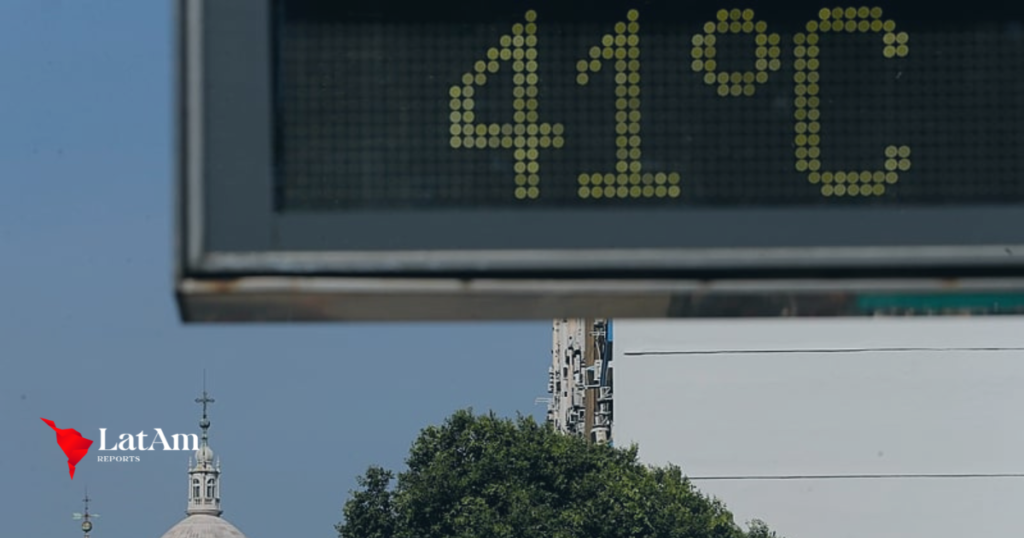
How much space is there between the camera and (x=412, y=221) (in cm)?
546

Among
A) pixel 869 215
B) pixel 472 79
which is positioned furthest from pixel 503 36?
pixel 869 215

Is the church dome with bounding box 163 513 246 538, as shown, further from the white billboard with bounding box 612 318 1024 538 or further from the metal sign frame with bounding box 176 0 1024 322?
the metal sign frame with bounding box 176 0 1024 322

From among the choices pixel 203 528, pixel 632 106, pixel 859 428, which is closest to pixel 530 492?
pixel 859 428

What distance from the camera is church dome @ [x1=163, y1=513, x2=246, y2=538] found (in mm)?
191250

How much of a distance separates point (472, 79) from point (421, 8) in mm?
208

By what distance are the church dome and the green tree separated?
123m

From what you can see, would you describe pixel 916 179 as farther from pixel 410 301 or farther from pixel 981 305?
pixel 410 301

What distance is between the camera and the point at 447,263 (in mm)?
5328

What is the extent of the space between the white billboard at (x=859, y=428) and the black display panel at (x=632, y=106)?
70241 millimetres

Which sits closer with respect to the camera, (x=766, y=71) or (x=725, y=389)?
(x=766, y=71)

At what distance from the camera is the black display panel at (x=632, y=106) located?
550cm

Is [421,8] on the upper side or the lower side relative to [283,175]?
upper

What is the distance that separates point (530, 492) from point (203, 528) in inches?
5081

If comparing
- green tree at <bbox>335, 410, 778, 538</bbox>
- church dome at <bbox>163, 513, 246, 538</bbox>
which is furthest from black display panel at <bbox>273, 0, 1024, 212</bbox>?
church dome at <bbox>163, 513, 246, 538</bbox>
